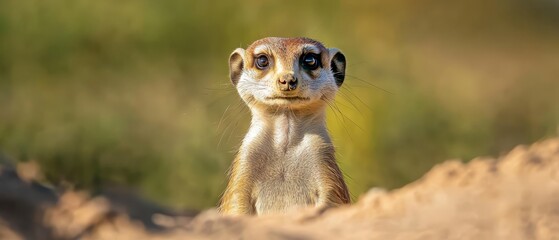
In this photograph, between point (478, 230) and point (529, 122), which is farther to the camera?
point (529, 122)

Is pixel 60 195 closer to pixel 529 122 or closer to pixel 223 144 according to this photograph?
pixel 223 144

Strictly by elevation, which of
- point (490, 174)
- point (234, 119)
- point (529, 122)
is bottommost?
point (490, 174)

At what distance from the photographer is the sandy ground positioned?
2871mm

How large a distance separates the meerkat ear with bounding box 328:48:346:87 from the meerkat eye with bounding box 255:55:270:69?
43 cm

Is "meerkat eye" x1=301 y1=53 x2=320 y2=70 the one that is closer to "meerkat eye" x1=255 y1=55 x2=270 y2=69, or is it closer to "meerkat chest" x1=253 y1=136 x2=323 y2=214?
"meerkat eye" x1=255 y1=55 x2=270 y2=69

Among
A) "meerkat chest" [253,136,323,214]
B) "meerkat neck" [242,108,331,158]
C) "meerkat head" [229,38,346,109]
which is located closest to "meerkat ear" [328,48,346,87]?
"meerkat head" [229,38,346,109]

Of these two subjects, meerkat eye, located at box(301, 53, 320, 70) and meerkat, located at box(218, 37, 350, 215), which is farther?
meerkat eye, located at box(301, 53, 320, 70)

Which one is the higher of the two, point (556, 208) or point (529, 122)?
point (529, 122)

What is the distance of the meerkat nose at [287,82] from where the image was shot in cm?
551

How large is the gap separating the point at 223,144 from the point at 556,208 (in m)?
6.26

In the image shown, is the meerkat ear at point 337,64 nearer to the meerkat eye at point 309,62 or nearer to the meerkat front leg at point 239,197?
the meerkat eye at point 309,62

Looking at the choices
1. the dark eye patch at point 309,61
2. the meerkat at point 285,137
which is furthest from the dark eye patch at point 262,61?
the dark eye patch at point 309,61

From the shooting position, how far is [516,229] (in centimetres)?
303

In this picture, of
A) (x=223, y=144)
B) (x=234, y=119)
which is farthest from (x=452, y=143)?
(x=234, y=119)
